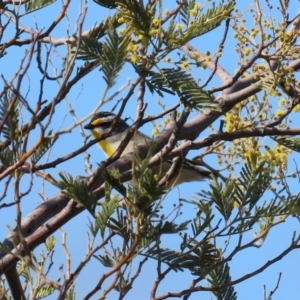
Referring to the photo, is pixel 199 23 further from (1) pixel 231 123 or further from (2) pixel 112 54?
(1) pixel 231 123

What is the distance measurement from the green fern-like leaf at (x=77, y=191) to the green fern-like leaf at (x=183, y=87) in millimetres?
383

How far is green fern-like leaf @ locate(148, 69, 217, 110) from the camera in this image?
2.09 meters

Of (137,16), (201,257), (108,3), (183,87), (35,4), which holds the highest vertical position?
(35,4)

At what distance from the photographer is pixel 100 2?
6.97 ft

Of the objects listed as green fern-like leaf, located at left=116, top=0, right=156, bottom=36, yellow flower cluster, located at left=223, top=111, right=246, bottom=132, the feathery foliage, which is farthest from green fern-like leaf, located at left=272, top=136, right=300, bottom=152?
green fern-like leaf, located at left=116, top=0, right=156, bottom=36

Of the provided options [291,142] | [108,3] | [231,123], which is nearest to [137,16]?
[108,3]

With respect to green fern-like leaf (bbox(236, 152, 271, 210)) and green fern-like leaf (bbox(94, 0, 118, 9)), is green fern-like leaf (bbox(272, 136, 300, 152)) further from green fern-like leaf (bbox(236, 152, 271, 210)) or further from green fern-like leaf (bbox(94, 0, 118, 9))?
green fern-like leaf (bbox(94, 0, 118, 9))

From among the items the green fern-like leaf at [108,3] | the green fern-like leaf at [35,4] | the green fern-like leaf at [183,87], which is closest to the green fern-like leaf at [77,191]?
the green fern-like leaf at [183,87]

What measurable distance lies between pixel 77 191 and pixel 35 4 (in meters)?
0.91

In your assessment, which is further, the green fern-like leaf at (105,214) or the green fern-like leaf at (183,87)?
the green fern-like leaf at (183,87)

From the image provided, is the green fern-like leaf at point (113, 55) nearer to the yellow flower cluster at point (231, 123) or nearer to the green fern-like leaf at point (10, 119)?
the green fern-like leaf at point (10, 119)

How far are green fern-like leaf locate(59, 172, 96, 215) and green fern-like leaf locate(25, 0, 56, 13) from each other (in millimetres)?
851

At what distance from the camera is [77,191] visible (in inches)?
76.6

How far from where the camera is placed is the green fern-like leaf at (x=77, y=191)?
75.9 inches
